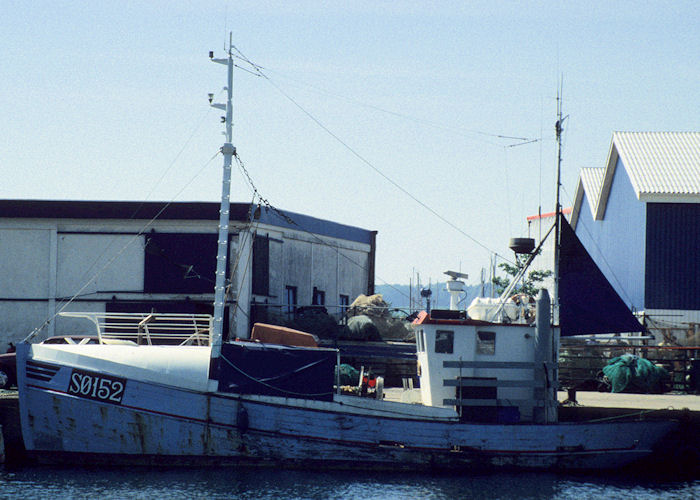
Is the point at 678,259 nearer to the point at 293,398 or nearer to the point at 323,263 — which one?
the point at 323,263

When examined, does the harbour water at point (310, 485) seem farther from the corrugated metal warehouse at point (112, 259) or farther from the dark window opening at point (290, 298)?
the dark window opening at point (290, 298)

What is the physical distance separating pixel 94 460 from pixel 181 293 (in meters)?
11.6

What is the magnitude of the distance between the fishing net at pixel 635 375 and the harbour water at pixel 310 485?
585 cm

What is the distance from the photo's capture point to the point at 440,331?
23.2 meters

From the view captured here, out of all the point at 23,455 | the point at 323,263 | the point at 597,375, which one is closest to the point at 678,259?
the point at 597,375

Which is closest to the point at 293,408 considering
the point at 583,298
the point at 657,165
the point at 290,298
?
the point at 583,298

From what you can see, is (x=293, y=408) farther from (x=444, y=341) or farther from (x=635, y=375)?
(x=635, y=375)

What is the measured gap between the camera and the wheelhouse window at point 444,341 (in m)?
23.1

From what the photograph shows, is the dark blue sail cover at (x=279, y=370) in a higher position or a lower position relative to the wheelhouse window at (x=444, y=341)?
lower

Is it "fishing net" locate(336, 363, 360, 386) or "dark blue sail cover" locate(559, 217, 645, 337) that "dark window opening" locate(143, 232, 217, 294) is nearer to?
"fishing net" locate(336, 363, 360, 386)

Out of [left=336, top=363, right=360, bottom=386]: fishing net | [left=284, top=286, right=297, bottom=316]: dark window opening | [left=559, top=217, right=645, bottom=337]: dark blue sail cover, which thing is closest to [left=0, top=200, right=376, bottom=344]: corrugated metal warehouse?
[left=284, top=286, right=297, bottom=316]: dark window opening

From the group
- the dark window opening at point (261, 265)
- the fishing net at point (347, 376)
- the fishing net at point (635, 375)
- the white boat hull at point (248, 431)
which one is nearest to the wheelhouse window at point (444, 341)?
the white boat hull at point (248, 431)

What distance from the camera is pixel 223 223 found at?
72.5 feet

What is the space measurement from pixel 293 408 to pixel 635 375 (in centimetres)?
1141
